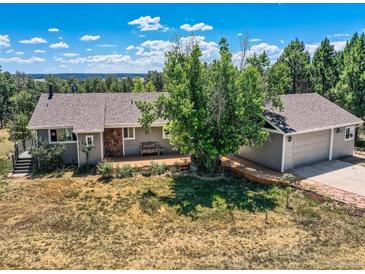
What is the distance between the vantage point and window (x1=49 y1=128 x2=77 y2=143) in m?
18.7

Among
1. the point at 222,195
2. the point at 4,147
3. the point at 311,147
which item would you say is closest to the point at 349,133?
the point at 311,147

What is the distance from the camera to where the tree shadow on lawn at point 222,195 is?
43.2ft

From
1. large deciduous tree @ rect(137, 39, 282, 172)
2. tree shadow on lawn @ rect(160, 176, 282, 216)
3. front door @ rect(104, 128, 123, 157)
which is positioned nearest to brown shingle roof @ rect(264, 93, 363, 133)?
large deciduous tree @ rect(137, 39, 282, 172)

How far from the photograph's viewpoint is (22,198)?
1412cm

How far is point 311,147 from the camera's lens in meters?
18.5

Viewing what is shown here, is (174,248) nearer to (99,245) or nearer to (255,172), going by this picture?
(99,245)

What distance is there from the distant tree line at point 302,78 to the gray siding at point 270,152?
272 cm

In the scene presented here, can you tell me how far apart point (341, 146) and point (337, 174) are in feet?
13.4

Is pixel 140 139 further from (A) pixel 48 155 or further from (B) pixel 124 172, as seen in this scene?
(A) pixel 48 155

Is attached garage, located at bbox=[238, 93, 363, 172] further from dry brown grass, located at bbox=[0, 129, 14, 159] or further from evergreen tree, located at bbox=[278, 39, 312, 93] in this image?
dry brown grass, located at bbox=[0, 129, 14, 159]

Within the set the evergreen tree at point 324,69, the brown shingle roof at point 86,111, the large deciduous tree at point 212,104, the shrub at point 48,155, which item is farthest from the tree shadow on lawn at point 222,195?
the evergreen tree at point 324,69

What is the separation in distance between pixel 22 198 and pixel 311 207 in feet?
42.1
